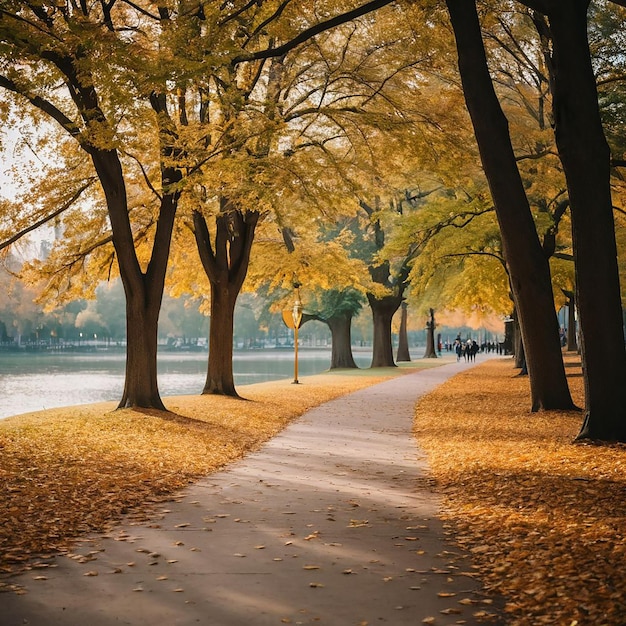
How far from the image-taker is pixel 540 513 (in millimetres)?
7219

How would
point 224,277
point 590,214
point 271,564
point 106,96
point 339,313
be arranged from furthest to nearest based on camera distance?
point 339,313 < point 224,277 < point 106,96 < point 590,214 < point 271,564

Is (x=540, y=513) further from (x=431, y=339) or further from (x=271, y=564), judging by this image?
(x=431, y=339)

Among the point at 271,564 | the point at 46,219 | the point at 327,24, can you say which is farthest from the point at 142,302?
the point at 271,564

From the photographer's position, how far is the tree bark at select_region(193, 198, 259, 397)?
21.5 meters

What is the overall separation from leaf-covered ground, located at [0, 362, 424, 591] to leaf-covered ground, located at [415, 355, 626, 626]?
3.15m

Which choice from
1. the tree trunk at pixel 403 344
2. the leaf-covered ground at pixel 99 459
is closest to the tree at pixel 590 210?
the leaf-covered ground at pixel 99 459

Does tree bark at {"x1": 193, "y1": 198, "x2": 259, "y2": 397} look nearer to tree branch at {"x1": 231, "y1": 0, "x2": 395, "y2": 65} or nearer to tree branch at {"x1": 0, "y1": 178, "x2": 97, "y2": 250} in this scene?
tree branch at {"x1": 0, "y1": 178, "x2": 97, "y2": 250}

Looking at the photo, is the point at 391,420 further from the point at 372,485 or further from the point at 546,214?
the point at 546,214

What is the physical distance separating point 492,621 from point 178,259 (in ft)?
70.4

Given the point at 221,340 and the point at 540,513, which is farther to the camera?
the point at 221,340

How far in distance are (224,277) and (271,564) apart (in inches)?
643

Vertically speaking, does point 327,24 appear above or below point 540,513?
above

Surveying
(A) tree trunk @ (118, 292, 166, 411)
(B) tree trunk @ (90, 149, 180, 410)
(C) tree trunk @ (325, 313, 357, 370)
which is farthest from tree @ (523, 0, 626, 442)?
(C) tree trunk @ (325, 313, 357, 370)

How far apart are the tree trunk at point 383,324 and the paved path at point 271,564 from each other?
1312 inches
